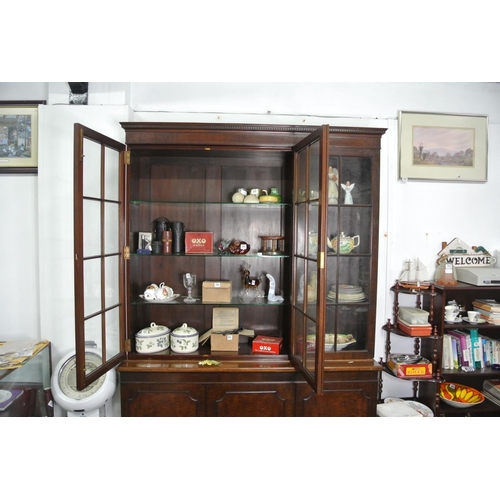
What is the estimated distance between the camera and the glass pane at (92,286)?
77.0 inches

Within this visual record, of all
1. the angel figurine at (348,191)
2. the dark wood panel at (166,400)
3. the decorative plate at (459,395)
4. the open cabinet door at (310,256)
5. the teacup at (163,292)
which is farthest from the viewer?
the decorative plate at (459,395)

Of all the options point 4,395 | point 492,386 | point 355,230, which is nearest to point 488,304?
point 492,386

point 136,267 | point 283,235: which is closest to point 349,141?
point 283,235

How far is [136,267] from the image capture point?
2453 mm

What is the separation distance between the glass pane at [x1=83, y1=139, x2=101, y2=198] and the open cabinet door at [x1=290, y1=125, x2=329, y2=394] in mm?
1198

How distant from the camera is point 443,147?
268 centimetres

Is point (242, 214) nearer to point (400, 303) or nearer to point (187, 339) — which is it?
point (187, 339)

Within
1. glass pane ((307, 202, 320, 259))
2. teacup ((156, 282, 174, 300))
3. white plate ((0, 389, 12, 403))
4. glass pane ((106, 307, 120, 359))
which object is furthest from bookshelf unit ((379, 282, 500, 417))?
white plate ((0, 389, 12, 403))

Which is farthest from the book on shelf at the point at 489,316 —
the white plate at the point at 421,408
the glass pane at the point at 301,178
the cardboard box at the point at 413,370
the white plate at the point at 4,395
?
the white plate at the point at 4,395

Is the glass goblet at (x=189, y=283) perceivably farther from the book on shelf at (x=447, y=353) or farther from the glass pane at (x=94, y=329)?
the book on shelf at (x=447, y=353)

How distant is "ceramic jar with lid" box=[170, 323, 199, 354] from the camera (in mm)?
2346

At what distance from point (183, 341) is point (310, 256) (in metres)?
1.05

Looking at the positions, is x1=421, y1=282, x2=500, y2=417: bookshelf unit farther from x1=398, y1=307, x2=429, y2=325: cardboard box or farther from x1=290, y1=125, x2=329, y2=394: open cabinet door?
x1=290, y1=125, x2=329, y2=394: open cabinet door

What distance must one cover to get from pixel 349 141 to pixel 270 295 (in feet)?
3.81
